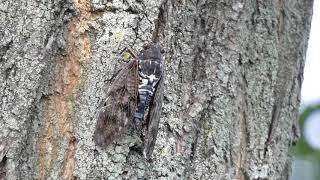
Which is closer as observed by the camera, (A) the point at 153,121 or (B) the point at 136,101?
(A) the point at 153,121

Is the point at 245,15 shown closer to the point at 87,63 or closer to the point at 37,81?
the point at 87,63

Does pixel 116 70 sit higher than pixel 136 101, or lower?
higher
